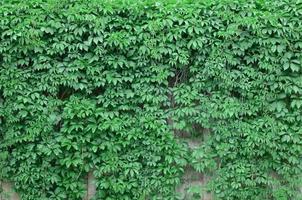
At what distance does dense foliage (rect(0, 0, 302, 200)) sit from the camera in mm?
4297

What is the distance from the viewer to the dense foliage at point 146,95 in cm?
430

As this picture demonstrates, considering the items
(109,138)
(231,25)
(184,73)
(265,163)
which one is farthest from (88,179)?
(231,25)

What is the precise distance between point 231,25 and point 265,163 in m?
1.44

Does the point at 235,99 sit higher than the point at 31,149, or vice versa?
the point at 235,99

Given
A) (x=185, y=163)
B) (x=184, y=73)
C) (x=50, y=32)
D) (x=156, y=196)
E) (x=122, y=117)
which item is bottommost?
(x=156, y=196)

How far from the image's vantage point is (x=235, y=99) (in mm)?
4391

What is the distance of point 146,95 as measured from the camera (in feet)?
14.2

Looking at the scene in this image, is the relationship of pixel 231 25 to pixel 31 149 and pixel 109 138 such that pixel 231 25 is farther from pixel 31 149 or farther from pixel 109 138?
pixel 31 149

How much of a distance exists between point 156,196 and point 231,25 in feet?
6.19

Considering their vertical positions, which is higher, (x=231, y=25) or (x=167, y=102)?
(x=231, y=25)

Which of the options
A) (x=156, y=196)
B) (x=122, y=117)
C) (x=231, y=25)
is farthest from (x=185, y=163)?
(x=231, y=25)

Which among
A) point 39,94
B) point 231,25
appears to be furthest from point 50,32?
point 231,25

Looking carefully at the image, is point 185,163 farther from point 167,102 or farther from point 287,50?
point 287,50

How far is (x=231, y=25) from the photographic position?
4289 mm
